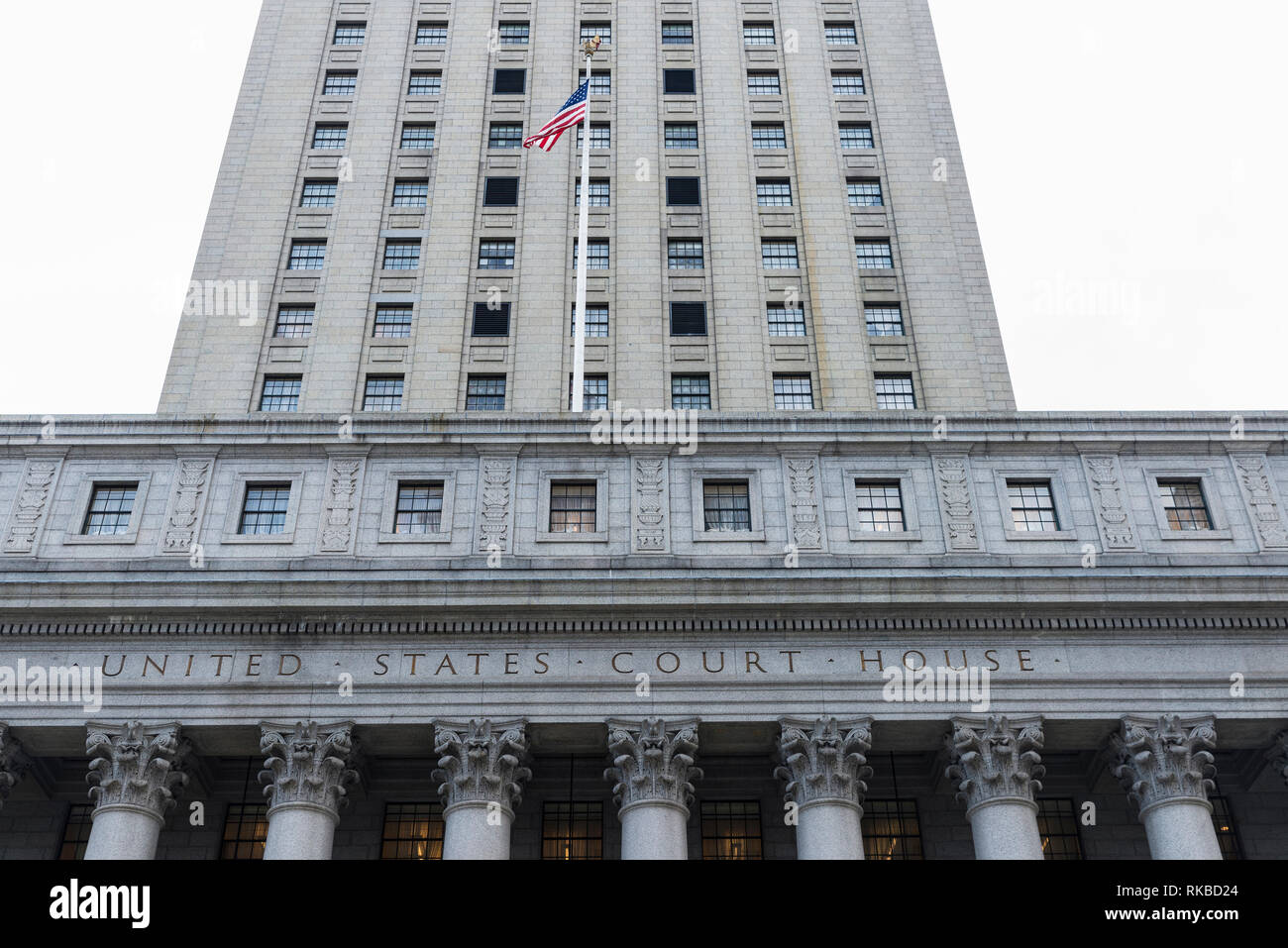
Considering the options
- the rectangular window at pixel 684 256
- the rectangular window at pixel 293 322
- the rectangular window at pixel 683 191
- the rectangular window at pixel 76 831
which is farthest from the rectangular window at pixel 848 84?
the rectangular window at pixel 76 831

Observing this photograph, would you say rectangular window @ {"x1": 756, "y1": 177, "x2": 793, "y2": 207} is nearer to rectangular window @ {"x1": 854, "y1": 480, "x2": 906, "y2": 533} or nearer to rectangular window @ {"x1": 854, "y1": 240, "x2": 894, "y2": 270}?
rectangular window @ {"x1": 854, "y1": 240, "x2": 894, "y2": 270}

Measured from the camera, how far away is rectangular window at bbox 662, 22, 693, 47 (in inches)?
2315

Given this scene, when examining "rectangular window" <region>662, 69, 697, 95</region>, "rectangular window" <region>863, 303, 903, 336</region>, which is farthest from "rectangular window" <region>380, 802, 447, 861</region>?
"rectangular window" <region>662, 69, 697, 95</region>

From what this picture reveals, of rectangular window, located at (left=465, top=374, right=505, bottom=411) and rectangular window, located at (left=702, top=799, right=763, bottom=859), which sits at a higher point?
rectangular window, located at (left=465, top=374, right=505, bottom=411)

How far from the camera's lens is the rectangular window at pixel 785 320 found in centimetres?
4928

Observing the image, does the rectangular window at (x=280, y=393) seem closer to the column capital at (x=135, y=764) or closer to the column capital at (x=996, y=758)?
the column capital at (x=135, y=764)

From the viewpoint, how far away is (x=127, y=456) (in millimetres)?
34750

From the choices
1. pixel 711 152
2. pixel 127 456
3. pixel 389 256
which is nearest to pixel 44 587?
pixel 127 456

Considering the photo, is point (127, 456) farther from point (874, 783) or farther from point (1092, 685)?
point (1092, 685)

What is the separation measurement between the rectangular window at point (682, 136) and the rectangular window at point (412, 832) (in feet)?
105

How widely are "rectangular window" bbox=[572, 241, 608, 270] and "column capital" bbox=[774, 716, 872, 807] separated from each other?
25.6m

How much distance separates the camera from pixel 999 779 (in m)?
29.6

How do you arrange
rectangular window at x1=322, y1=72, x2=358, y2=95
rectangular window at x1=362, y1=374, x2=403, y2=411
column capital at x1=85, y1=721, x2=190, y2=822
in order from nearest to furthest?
1. column capital at x1=85, y1=721, x2=190, y2=822
2. rectangular window at x1=362, y1=374, x2=403, y2=411
3. rectangular window at x1=322, y1=72, x2=358, y2=95

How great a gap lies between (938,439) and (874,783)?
918 centimetres
